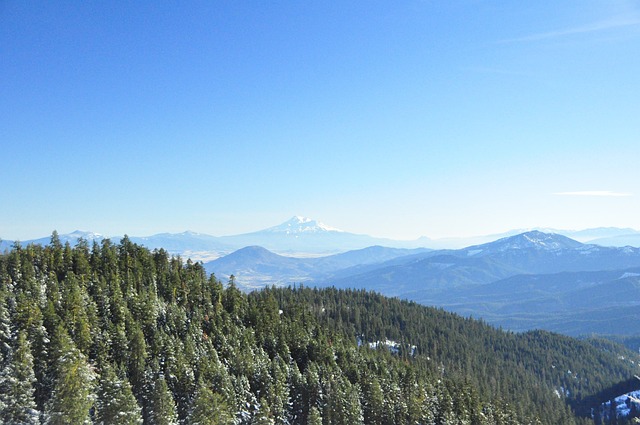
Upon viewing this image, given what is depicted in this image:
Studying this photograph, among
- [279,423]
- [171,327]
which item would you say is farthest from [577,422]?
[171,327]

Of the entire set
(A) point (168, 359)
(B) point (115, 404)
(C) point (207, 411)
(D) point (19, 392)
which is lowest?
(C) point (207, 411)

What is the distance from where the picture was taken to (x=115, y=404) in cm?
6206

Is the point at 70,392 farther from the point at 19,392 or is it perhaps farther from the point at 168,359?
the point at 168,359

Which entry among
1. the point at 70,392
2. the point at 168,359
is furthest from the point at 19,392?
the point at 168,359

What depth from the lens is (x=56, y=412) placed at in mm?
58875

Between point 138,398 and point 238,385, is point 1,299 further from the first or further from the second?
point 238,385

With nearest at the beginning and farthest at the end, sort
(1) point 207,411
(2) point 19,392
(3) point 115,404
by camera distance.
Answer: (2) point 19,392 < (3) point 115,404 < (1) point 207,411

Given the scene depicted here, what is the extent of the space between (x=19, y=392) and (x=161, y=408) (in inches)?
728

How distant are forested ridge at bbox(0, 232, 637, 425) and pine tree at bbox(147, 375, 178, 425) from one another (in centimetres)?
21

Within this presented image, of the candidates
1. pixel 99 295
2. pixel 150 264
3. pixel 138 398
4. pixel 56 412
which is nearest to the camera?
pixel 56 412

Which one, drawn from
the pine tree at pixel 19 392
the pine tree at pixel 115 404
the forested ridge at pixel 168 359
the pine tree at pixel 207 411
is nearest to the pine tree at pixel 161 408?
the forested ridge at pixel 168 359

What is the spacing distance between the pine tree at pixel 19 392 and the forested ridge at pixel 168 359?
147mm

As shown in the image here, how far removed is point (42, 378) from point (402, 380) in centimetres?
8209

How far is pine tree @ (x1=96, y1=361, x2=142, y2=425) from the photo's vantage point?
62.0 metres
